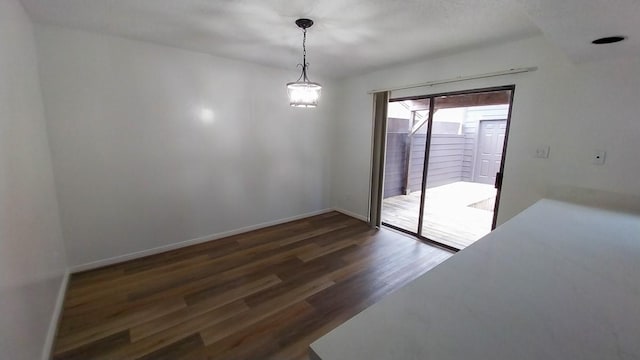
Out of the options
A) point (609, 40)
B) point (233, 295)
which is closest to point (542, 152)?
point (609, 40)

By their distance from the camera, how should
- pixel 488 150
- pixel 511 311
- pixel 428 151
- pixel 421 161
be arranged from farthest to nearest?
pixel 421 161 → pixel 488 150 → pixel 428 151 → pixel 511 311

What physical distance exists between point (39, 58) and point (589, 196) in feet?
16.6

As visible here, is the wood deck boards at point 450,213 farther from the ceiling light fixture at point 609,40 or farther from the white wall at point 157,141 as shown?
the ceiling light fixture at point 609,40

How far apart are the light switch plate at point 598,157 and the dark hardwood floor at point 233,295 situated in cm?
173

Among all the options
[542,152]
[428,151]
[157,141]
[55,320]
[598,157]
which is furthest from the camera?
[428,151]

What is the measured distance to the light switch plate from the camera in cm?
212

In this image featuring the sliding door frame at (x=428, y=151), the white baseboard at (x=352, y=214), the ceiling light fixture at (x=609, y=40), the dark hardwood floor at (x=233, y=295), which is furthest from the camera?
the white baseboard at (x=352, y=214)

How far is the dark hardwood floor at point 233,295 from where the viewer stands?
185cm

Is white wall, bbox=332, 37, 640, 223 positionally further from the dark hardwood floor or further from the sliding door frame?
the dark hardwood floor

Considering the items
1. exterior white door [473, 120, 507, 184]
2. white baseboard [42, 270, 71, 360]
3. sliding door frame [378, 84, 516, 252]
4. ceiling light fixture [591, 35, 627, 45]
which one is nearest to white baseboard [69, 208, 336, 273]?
white baseboard [42, 270, 71, 360]

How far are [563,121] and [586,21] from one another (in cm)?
124

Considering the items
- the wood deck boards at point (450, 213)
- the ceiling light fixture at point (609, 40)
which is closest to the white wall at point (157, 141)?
the wood deck boards at point (450, 213)

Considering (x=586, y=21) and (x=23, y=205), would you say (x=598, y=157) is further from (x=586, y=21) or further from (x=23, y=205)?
(x=23, y=205)

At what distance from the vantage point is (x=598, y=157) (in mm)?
2150
